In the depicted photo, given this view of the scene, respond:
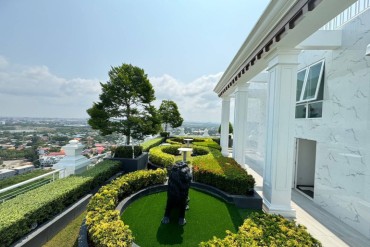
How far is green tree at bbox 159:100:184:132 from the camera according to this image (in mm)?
24422

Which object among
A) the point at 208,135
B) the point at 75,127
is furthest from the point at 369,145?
the point at 208,135

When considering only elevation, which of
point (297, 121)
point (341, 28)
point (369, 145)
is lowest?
point (369, 145)

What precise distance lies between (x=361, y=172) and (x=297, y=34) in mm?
3681

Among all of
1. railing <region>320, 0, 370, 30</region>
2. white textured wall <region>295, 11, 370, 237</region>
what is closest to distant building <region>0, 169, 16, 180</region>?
white textured wall <region>295, 11, 370, 237</region>

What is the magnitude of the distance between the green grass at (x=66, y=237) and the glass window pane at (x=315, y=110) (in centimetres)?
781

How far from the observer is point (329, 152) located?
6.23 metres

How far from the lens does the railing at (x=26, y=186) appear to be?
4.01 meters

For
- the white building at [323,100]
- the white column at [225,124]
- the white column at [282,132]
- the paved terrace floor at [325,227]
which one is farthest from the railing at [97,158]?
the white column at [225,124]

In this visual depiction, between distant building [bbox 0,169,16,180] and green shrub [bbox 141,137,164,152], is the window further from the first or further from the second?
distant building [bbox 0,169,16,180]

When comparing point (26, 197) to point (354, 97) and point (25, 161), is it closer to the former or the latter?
point (25, 161)

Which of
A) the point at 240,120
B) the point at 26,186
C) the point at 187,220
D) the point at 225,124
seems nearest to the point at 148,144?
the point at 225,124

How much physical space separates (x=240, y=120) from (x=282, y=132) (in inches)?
188

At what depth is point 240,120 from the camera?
9.77 metres

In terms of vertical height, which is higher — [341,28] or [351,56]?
[341,28]
